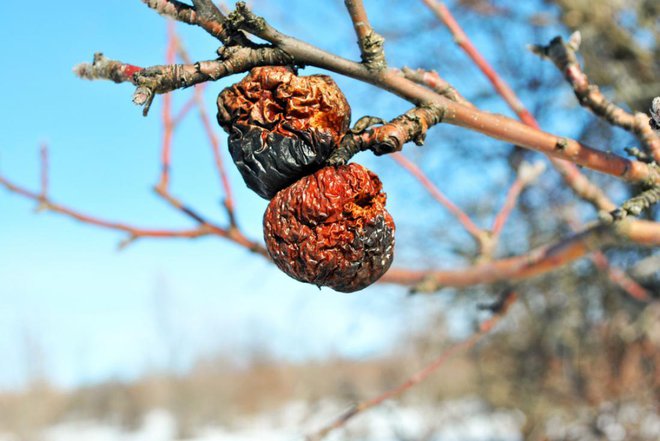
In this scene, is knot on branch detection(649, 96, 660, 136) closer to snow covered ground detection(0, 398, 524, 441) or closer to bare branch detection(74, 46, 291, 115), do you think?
bare branch detection(74, 46, 291, 115)

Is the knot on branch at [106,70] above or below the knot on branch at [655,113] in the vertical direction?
above

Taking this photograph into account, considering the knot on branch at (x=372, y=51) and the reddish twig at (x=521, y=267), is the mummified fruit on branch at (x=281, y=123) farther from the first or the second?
the reddish twig at (x=521, y=267)

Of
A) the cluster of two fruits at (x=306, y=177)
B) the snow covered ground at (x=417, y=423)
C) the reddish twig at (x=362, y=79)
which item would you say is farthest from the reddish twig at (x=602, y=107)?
the snow covered ground at (x=417, y=423)

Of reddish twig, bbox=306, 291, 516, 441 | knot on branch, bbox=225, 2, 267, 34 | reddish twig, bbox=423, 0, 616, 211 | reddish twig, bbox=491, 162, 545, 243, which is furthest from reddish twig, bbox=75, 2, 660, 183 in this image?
reddish twig, bbox=491, 162, 545, 243

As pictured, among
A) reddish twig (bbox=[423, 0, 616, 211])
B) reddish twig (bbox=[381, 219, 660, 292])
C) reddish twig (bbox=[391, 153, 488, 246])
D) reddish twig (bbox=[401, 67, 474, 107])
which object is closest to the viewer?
reddish twig (bbox=[401, 67, 474, 107])

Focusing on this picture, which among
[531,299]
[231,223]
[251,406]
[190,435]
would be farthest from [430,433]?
[251,406]

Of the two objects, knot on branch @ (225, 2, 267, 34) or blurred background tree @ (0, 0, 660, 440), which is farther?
blurred background tree @ (0, 0, 660, 440)

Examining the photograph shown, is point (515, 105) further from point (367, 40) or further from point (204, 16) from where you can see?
point (204, 16)

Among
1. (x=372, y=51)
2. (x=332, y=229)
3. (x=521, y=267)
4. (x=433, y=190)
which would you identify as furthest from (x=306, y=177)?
(x=433, y=190)
